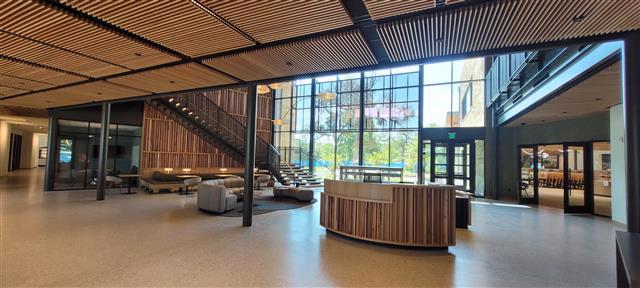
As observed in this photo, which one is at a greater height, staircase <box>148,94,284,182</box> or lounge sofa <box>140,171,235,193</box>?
staircase <box>148,94,284,182</box>

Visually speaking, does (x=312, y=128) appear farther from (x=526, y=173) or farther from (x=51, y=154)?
(x=51, y=154)

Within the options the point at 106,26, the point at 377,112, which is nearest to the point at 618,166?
the point at 377,112

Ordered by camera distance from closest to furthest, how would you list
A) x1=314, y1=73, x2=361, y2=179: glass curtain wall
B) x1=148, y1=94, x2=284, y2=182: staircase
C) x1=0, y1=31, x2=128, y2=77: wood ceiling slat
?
x1=0, y1=31, x2=128, y2=77: wood ceiling slat
x1=148, y1=94, x2=284, y2=182: staircase
x1=314, y1=73, x2=361, y2=179: glass curtain wall

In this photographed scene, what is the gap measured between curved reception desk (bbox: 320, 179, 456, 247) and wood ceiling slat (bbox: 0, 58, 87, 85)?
5984 millimetres

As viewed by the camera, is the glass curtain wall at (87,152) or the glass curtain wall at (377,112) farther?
the glass curtain wall at (377,112)

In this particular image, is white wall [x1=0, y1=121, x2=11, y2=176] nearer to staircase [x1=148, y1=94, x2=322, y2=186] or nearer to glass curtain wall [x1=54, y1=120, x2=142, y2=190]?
glass curtain wall [x1=54, y1=120, x2=142, y2=190]

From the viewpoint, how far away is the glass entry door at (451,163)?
469 inches

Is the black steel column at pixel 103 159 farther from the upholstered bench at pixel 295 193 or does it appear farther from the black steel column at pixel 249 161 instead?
the black steel column at pixel 249 161

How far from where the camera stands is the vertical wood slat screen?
497 inches

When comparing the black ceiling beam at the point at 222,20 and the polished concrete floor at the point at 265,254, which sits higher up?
the black ceiling beam at the point at 222,20

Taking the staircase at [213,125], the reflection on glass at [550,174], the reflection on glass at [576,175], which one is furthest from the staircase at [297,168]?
the reflection on glass at [576,175]

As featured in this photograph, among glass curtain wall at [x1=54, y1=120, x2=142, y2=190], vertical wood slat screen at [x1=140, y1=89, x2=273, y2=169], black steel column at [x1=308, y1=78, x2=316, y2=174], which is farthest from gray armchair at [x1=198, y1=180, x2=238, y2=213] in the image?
black steel column at [x1=308, y1=78, x2=316, y2=174]

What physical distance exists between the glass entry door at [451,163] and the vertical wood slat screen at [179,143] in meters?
9.61

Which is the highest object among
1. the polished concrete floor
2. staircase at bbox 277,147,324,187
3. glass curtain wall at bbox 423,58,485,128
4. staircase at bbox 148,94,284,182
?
glass curtain wall at bbox 423,58,485,128
